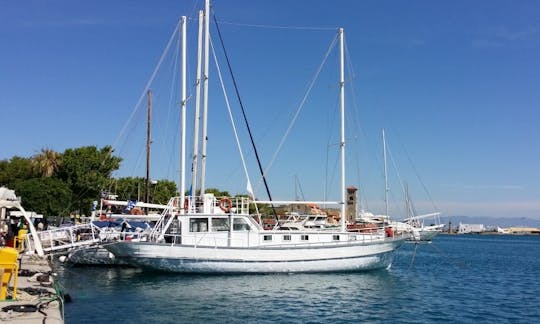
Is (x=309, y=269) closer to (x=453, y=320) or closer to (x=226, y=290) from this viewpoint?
(x=226, y=290)

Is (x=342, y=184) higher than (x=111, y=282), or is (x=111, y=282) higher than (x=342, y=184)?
(x=342, y=184)

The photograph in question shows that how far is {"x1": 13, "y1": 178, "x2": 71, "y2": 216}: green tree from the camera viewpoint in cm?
5062

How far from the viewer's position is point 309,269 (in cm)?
2834

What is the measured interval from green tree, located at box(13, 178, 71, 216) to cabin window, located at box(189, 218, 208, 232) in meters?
26.7

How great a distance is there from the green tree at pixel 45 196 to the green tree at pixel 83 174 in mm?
2180

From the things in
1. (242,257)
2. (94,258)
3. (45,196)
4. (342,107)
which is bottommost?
(94,258)

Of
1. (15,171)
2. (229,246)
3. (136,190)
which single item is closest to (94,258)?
(229,246)

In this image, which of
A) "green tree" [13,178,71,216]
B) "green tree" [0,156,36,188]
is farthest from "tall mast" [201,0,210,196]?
"green tree" [0,156,36,188]

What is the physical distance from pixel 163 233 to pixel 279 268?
657cm

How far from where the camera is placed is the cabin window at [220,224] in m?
27.7

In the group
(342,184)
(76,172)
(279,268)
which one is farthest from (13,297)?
(76,172)

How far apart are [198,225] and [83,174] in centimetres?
3297

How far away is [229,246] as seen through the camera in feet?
89.2

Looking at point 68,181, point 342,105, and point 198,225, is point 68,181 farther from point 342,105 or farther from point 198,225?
point 342,105
